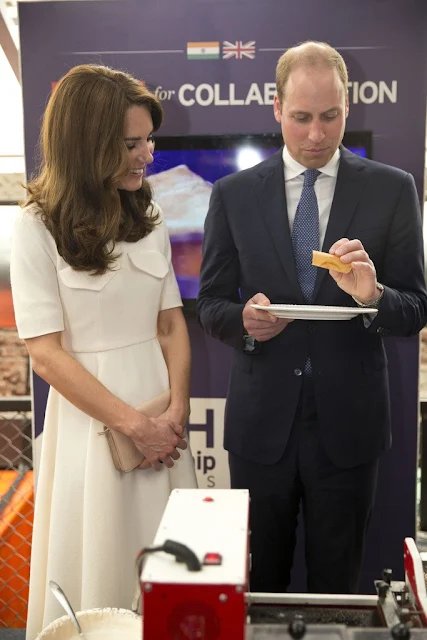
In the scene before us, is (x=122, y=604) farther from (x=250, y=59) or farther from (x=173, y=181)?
(x=250, y=59)

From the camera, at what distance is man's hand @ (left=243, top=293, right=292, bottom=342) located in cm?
190

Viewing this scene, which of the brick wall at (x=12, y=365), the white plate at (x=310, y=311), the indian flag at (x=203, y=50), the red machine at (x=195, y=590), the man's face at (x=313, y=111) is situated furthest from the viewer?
the brick wall at (x=12, y=365)

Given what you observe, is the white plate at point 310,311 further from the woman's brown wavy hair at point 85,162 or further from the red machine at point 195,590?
the red machine at point 195,590

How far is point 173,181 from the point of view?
9.63ft

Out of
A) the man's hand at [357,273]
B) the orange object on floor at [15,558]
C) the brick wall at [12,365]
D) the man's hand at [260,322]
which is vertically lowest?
the orange object on floor at [15,558]

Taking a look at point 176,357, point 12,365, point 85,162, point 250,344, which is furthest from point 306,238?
point 12,365

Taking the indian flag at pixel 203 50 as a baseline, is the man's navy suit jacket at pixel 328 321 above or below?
below

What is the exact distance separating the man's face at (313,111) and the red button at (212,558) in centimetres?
135

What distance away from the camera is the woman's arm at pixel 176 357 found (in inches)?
80.4

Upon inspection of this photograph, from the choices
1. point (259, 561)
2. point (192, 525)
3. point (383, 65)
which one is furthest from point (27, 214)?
point (383, 65)

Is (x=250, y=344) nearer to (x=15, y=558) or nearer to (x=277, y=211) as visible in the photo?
(x=277, y=211)

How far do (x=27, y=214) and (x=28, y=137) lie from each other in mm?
1195

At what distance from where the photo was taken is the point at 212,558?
0.98 m

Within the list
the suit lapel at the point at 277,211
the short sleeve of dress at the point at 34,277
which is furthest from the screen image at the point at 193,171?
the short sleeve of dress at the point at 34,277
